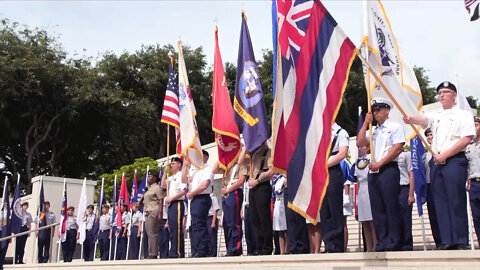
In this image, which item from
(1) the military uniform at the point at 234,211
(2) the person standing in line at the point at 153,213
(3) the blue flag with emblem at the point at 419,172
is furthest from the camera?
(2) the person standing in line at the point at 153,213

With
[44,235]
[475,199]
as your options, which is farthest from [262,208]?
[44,235]

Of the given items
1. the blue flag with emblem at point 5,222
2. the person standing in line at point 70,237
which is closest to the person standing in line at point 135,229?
the person standing in line at point 70,237

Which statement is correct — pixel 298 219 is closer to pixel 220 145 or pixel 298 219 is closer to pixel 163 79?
pixel 220 145

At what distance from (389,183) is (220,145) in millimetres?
3298

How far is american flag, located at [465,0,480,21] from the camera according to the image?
6.03 metres

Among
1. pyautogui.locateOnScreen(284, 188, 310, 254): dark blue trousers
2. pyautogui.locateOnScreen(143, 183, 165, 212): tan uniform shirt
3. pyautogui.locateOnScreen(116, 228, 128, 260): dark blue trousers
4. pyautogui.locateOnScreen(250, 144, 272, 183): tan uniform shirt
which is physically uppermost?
pyautogui.locateOnScreen(250, 144, 272, 183): tan uniform shirt

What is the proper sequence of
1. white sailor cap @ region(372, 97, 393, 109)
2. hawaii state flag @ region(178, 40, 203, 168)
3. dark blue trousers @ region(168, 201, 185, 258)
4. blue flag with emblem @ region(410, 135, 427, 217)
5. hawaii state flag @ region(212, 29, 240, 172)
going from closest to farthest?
1. white sailor cap @ region(372, 97, 393, 109)
2. blue flag with emblem @ region(410, 135, 427, 217)
3. hawaii state flag @ region(212, 29, 240, 172)
4. dark blue trousers @ region(168, 201, 185, 258)
5. hawaii state flag @ region(178, 40, 203, 168)

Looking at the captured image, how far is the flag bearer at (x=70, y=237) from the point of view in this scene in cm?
1533

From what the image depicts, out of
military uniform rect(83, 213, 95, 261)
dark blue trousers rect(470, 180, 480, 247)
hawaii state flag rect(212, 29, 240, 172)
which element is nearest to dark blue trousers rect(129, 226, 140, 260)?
military uniform rect(83, 213, 95, 261)

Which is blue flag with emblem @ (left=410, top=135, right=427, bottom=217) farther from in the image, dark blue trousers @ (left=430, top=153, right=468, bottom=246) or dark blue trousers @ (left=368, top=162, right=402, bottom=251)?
dark blue trousers @ (left=430, top=153, right=468, bottom=246)

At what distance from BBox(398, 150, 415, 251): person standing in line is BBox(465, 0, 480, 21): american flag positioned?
193cm

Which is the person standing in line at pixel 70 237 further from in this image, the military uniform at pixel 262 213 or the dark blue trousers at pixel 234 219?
the military uniform at pixel 262 213

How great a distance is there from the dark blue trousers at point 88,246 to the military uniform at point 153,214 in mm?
6251

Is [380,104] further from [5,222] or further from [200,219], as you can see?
[5,222]
